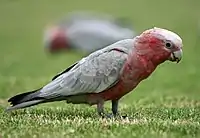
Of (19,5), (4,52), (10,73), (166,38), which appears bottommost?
(166,38)

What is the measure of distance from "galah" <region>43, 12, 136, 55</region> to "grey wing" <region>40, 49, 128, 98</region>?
1285 centimetres

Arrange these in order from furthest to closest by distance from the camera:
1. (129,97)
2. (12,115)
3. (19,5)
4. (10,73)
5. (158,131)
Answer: (19,5) < (10,73) < (129,97) < (12,115) < (158,131)

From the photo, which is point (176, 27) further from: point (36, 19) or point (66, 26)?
point (36, 19)

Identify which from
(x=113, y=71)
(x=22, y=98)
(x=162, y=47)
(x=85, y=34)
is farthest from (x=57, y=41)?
(x=162, y=47)

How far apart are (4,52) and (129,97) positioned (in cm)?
1022

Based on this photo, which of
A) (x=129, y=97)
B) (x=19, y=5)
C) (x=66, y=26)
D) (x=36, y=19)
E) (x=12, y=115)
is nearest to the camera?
(x=12, y=115)

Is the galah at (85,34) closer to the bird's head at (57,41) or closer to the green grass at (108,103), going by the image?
the bird's head at (57,41)

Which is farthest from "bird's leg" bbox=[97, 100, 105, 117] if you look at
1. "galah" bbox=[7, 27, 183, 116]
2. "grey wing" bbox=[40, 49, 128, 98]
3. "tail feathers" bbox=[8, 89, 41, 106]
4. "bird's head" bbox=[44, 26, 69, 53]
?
"bird's head" bbox=[44, 26, 69, 53]

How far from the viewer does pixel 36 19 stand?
98.0ft

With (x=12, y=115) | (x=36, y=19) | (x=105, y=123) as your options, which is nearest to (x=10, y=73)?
(x=12, y=115)

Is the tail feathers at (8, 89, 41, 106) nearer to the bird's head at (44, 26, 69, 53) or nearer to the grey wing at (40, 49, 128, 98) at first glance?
the grey wing at (40, 49, 128, 98)

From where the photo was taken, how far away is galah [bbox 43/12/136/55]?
20.4m

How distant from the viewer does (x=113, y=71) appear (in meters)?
7.00

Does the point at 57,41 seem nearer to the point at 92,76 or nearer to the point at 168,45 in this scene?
the point at 92,76
